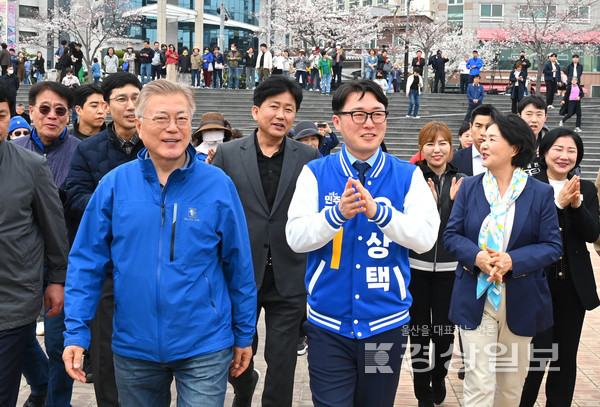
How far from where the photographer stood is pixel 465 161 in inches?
243

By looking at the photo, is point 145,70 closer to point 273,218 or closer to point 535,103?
point 535,103

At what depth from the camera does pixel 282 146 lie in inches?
189

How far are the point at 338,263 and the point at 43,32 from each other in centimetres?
5004

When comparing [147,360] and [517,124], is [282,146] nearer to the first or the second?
[517,124]

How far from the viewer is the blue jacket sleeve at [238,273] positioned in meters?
3.24

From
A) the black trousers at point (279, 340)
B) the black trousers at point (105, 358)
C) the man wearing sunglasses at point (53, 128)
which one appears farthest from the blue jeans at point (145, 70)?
the black trousers at point (105, 358)

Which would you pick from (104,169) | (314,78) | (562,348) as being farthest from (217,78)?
(562,348)

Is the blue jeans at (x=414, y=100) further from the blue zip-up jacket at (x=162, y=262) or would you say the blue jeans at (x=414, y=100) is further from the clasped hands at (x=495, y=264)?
the blue zip-up jacket at (x=162, y=262)

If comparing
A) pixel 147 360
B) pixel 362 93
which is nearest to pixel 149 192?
pixel 147 360

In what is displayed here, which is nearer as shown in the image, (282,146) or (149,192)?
(149,192)

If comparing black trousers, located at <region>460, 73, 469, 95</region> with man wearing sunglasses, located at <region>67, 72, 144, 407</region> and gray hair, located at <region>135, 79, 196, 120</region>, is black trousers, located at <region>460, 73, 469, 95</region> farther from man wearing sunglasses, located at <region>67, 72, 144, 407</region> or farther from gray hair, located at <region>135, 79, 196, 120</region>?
gray hair, located at <region>135, 79, 196, 120</region>

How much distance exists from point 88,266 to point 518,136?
2553 millimetres

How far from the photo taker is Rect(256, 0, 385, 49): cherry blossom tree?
4478 cm

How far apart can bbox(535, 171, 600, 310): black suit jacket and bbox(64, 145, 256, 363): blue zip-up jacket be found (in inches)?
96.0
